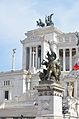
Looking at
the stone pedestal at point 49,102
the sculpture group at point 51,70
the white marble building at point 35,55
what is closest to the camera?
the stone pedestal at point 49,102

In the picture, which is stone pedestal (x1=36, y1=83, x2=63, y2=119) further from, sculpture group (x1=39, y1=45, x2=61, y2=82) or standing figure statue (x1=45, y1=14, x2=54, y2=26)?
standing figure statue (x1=45, y1=14, x2=54, y2=26)

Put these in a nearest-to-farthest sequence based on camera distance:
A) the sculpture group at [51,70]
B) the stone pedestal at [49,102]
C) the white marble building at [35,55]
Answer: the stone pedestal at [49,102] < the sculpture group at [51,70] < the white marble building at [35,55]

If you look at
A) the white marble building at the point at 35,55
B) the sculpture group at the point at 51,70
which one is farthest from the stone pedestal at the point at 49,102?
the white marble building at the point at 35,55

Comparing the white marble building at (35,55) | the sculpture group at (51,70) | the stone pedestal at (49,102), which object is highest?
the white marble building at (35,55)

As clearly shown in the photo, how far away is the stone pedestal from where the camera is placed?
2180 cm

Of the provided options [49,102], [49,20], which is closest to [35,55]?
[49,20]

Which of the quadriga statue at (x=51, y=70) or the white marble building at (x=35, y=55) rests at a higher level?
the white marble building at (x=35, y=55)

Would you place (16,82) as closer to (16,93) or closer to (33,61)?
(16,93)

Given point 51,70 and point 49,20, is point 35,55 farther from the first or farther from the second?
point 51,70

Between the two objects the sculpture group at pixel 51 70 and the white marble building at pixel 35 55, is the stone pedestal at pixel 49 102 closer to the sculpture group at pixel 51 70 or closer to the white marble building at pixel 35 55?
the sculpture group at pixel 51 70

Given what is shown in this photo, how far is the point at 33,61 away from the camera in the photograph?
98625mm

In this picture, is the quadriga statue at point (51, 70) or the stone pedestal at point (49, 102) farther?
the quadriga statue at point (51, 70)

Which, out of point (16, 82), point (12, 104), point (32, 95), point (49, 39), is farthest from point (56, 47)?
point (12, 104)

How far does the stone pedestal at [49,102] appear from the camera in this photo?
2180 cm
